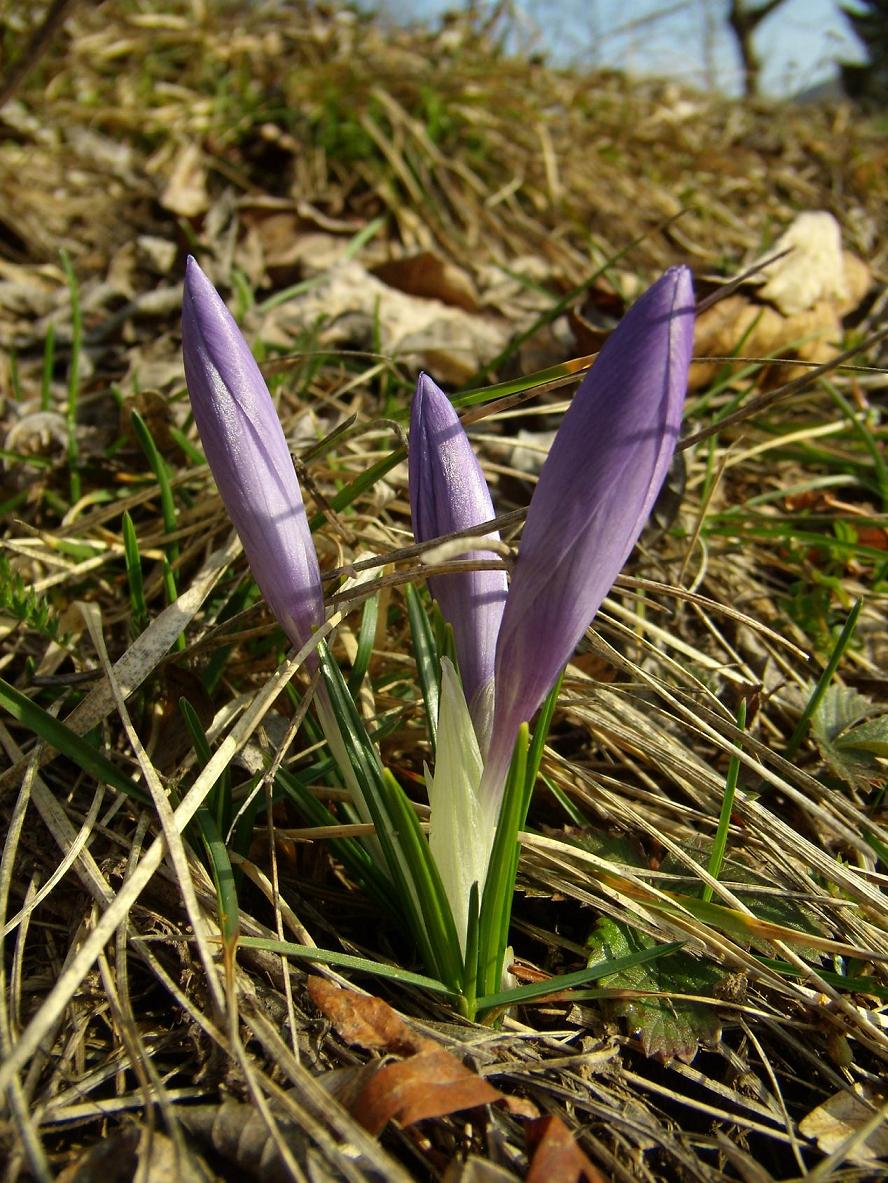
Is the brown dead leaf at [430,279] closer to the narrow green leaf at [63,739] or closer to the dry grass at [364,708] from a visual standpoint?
the dry grass at [364,708]

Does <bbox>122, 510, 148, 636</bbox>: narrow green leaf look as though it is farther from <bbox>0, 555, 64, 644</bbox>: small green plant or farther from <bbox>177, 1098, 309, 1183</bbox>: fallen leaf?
<bbox>177, 1098, 309, 1183</bbox>: fallen leaf

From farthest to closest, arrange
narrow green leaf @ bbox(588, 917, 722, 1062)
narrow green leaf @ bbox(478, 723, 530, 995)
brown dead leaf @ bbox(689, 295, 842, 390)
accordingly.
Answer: brown dead leaf @ bbox(689, 295, 842, 390) → narrow green leaf @ bbox(588, 917, 722, 1062) → narrow green leaf @ bbox(478, 723, 530, 995)

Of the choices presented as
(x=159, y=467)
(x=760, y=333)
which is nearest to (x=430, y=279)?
(x=760, y=333)


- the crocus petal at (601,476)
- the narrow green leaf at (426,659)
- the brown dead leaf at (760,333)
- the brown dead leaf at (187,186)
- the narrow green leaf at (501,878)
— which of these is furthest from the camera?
the brown dead leaf at (187,186)

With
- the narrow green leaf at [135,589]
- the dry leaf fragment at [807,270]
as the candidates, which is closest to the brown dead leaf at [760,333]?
the dry leaf fragment at [807,270]

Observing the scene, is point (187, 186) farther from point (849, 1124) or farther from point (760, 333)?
point (849, 1124)

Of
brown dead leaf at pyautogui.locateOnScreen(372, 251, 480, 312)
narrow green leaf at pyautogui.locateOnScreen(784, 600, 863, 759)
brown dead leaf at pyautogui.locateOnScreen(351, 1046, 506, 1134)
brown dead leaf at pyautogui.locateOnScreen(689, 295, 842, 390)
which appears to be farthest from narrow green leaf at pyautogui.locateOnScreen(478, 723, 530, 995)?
brown dead leaf at pyautogui.locateOnScreen(372, 251, 480, 312)
